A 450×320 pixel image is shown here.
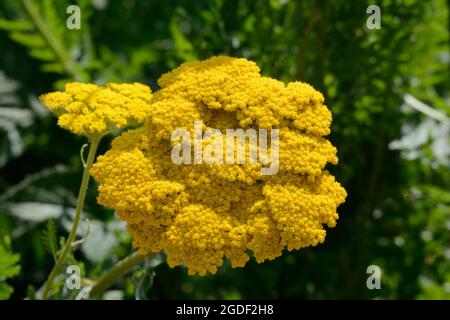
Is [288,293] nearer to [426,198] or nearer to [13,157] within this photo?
[426,198]

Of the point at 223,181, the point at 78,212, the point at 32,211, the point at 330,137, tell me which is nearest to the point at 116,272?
the point at 78,212

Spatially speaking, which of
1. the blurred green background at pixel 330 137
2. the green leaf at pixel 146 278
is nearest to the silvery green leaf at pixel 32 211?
the blurred green background at pixel 330 137

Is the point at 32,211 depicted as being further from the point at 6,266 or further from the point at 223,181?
the point at 223,181

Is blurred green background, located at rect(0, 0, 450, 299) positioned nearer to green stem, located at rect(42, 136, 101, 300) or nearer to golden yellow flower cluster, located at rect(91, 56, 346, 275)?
green stem, located at rect(42, 136, 101, 300)

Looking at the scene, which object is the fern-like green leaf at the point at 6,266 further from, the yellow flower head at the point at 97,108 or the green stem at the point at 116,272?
the yellow flower head at the point at 97,108

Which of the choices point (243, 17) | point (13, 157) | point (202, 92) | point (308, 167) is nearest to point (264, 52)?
point (243, 17)
